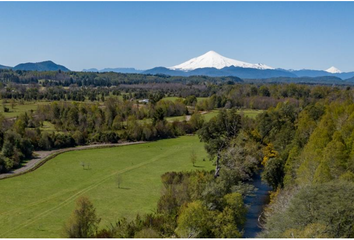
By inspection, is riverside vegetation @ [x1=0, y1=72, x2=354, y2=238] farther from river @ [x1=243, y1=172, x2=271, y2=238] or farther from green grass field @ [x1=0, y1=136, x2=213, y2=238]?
river @ [x1=243, y1=172, x2=271, y2=238]

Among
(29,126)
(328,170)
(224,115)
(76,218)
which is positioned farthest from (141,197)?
(29,126)

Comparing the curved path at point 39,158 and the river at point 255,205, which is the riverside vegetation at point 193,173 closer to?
the river at point 255,205

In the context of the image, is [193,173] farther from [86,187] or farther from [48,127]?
[48,127]

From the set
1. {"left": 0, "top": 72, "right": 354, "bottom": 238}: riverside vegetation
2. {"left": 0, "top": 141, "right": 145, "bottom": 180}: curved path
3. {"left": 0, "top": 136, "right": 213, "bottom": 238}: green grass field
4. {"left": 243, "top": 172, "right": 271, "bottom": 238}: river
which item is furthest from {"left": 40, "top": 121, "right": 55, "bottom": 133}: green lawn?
{"left": 243, "top": 172, "right": 271, "bottom": 238}: river

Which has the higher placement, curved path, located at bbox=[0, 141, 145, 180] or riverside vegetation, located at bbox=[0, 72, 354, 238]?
riverside vegetation, located at bbox=[0, 72, 354, 238]

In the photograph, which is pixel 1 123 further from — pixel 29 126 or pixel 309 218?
pixel 309 218

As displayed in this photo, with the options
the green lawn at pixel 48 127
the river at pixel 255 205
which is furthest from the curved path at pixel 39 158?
the river at pixel 255 205

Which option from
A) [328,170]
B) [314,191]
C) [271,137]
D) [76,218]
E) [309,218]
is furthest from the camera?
[271,137]

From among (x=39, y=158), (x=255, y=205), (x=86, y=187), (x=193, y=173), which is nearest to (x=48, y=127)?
(x=39, y=158)
